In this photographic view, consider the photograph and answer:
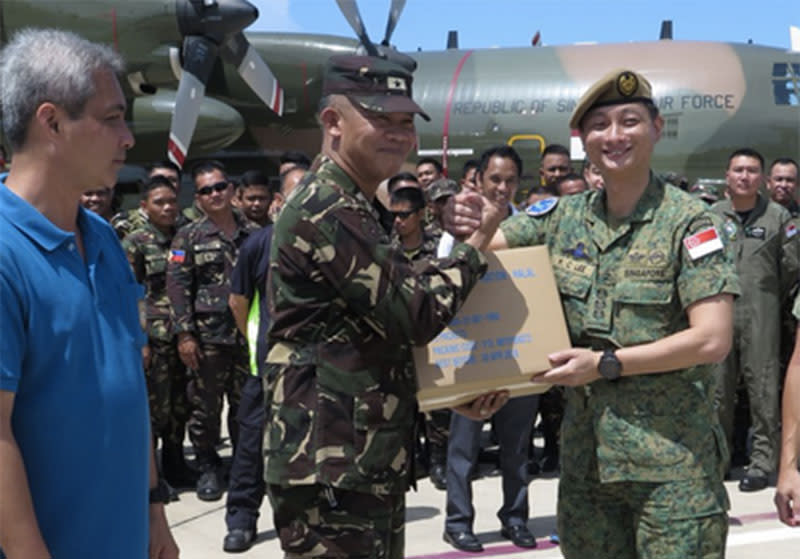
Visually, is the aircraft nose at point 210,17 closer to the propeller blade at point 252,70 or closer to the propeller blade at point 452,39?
the propeller blade at point 252,70

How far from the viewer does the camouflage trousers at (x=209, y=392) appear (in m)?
6.07

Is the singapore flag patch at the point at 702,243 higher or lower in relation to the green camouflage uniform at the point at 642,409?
higher

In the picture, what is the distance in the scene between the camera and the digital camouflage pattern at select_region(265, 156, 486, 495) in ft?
7.14

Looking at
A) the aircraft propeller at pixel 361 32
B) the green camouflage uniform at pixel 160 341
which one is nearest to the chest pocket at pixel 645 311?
the aircraft propeller at pixel 361 32

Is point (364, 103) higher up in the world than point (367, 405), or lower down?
higher up

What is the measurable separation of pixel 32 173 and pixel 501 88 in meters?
13.7

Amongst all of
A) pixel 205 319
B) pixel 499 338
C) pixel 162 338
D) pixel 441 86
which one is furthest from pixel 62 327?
pixel 441 86

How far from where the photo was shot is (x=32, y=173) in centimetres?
185

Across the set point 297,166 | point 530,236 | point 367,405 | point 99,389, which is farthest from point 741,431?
point 99,389

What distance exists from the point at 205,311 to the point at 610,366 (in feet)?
13.4

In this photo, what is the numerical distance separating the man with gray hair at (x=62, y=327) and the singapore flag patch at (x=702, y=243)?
1.50 m

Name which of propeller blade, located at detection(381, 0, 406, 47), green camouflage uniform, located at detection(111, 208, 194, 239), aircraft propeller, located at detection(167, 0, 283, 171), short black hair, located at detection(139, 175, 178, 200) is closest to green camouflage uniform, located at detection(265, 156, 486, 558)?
propeller blade, located at detection(381, 0, 406, 47)

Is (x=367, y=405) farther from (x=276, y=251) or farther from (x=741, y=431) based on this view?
(x=741, y=431)

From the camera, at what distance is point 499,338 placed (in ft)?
7.93
